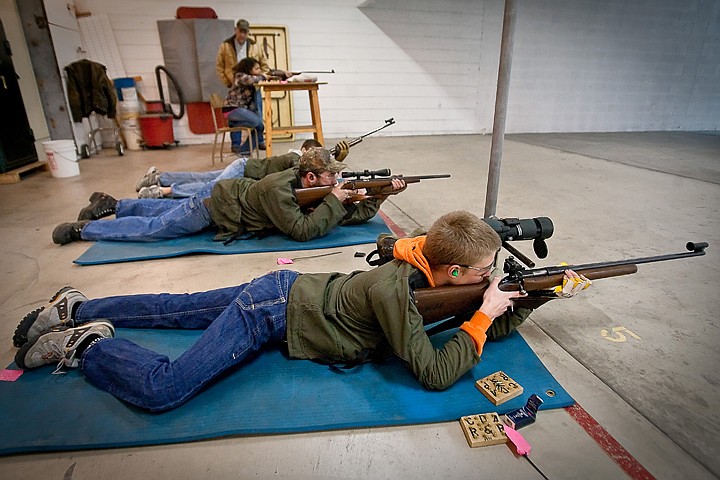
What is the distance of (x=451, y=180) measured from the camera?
223 inches

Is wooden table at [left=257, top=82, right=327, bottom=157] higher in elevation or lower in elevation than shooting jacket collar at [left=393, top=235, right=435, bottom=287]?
higher

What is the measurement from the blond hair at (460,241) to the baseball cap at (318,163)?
1.70m

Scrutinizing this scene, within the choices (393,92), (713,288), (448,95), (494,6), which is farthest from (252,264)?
(494,6)

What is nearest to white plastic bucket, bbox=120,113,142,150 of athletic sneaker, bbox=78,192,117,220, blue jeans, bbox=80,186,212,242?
athletic sneaker, bbox=78,192,117,220

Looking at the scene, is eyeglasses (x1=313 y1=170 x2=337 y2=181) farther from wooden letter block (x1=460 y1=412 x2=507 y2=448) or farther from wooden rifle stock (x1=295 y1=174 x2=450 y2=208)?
wooden letter block (x1=460 y1=412 x2=507 y2=448)

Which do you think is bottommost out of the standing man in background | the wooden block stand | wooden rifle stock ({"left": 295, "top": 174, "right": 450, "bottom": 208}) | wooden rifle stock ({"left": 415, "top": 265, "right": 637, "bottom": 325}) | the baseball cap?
the wooden block stand

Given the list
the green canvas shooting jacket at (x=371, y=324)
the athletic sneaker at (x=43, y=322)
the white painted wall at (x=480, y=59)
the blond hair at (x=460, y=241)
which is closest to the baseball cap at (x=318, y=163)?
the green canvas shooting jacket at (x=371, y=324)

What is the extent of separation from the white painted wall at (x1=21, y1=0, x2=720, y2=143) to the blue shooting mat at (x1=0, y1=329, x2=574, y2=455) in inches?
314

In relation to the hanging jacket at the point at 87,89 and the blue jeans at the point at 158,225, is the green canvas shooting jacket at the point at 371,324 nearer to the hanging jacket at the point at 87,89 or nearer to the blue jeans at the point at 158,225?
the blue jeans at the point at 158,225

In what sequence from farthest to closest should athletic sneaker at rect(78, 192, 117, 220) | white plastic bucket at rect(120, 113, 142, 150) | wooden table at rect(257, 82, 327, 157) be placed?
white plastic bucket at rect(120, 113, 142, 150) → wooden table at rect(257, 82, 327, 157) → athletic sneaker at rect(78, 192, 117, 220)

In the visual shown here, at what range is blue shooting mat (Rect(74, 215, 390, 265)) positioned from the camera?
10.6 feet

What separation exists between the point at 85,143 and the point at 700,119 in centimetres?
1586

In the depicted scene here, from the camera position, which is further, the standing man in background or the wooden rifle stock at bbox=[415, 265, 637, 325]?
the standing man in background

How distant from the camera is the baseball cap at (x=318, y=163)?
321 centimetres
